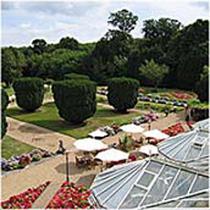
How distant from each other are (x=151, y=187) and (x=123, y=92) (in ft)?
57.4

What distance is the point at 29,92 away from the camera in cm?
2697

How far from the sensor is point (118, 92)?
26.5 meters

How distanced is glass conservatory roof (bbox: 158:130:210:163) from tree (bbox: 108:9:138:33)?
3509 centimetres

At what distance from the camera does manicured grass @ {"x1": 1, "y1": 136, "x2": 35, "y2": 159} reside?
18.6 meters

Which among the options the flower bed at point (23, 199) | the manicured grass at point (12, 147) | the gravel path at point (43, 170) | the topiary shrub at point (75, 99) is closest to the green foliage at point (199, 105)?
the gravel path at point (43, 170)

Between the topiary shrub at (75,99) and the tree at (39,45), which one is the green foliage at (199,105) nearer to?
the topiary shrub at (75,99)

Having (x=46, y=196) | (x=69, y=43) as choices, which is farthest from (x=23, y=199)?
(x=69, y=43)

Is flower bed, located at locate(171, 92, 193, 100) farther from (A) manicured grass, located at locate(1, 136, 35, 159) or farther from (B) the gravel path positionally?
(A) manicured grass, located at locate(1, 136, 35, 159)

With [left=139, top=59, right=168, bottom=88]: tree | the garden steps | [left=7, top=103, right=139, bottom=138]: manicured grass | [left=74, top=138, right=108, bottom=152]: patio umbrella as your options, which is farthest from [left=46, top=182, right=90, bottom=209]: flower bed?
[left=139, top=59, right=168, bottom=88]: tree

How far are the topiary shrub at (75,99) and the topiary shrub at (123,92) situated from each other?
3.10 meters

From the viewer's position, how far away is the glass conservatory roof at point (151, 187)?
861 cm

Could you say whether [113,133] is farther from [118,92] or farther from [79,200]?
[79,200]

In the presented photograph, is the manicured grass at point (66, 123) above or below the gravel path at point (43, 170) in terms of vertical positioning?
above

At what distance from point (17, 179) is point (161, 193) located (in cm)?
813
